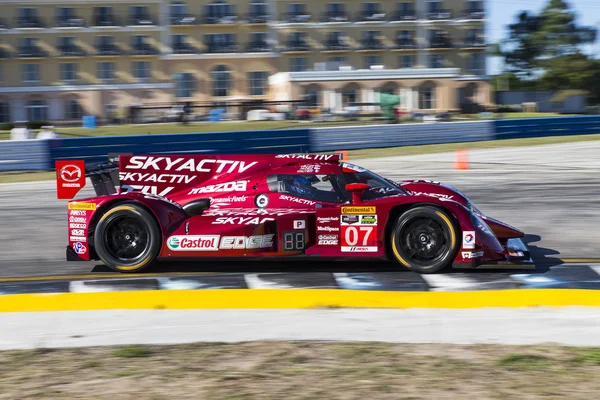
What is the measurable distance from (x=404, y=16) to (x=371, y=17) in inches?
99.0

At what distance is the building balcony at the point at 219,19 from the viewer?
60.8 meters

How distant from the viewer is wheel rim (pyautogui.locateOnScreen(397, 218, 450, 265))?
8211 millimetres

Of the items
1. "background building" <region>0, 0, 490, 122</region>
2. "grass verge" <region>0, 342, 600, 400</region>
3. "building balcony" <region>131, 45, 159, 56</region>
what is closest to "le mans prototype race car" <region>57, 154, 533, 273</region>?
"grass verge" <region>0, 342, 600, 400</region>

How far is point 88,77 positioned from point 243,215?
5409cm

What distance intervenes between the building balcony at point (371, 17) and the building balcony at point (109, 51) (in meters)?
17.9

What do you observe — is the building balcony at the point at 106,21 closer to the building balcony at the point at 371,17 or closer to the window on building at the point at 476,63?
the building balcony at the point at 371,17

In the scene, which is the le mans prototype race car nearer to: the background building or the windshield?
the windshield

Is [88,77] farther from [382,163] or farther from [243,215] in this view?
[243,215]

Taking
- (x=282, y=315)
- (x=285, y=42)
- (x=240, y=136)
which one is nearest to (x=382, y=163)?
(x=240, y=136)

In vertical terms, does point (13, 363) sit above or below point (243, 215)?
below

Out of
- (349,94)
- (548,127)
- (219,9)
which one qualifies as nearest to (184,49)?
(219,9)

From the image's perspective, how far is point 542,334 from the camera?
6.18 metres

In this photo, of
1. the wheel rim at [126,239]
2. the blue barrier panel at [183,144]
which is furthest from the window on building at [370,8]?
the wheel rim at [126,239]

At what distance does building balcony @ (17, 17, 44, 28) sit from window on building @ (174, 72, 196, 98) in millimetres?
10216
